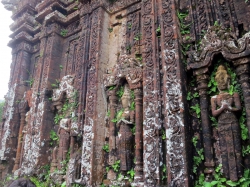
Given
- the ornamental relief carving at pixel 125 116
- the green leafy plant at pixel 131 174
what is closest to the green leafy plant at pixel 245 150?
the ornamental relief carving at pixel 125 116

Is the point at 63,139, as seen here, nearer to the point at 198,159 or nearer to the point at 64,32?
the point at 198,159

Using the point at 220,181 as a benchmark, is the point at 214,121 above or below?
above

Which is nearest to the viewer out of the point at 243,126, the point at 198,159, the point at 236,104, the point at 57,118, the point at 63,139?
the point at 243,126

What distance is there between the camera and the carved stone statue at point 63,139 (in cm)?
676

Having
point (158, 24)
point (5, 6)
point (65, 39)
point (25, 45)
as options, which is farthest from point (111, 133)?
point (5, 6)

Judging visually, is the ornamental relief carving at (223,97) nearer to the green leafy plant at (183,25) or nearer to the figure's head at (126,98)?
the green leafy plant at (183,25)

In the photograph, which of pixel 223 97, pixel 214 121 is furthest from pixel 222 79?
pixel 214 121

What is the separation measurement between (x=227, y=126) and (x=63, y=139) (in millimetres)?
4703

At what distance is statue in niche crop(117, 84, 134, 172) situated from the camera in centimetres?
537

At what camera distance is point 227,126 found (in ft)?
14.0

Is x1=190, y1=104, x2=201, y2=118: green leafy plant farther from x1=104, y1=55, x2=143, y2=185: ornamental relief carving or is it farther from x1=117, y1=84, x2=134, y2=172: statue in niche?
x1=117, y1=84, x2=134, y2=172: statue in niche

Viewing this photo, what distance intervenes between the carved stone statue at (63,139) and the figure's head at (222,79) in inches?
178

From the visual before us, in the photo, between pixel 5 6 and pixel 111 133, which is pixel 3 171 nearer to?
pixel 111 133

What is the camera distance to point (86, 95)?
6.67 m
